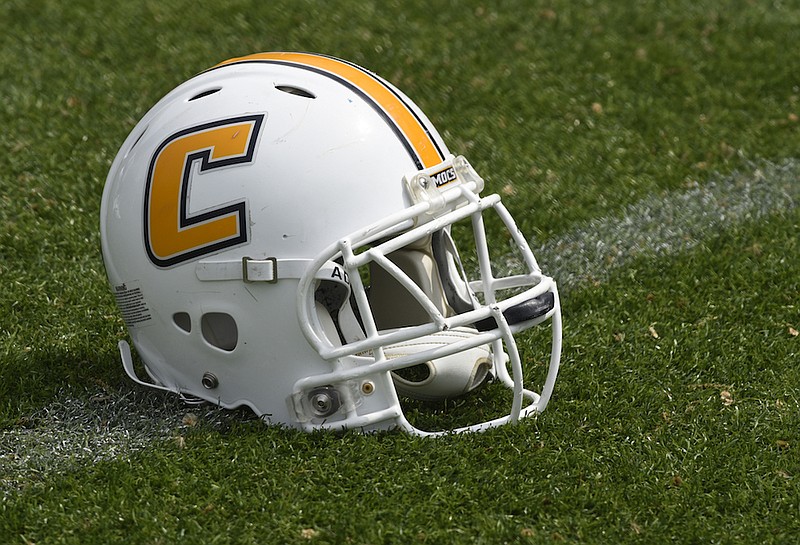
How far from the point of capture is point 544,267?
4.58 m

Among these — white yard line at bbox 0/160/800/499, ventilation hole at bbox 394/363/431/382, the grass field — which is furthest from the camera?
ventilation hole at bbox 394/363/431/382

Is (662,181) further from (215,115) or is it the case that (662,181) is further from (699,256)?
(215,115)

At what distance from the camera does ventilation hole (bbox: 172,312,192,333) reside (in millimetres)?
3236

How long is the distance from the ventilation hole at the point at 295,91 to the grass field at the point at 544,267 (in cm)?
94

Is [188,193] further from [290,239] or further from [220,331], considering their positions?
[220,331]

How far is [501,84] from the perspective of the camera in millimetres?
5934

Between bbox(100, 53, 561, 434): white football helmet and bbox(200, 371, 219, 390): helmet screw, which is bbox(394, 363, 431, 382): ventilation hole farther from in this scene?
bbox(200, 371, 219, 390): helmet screw

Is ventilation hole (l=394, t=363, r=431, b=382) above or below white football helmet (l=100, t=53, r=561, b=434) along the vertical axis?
below

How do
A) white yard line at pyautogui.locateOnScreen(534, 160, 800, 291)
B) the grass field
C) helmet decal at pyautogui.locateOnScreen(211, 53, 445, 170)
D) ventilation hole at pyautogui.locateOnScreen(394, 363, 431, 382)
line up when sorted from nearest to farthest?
1. the grass field
2. helmet decal at pyautogui.locateOnScreen(211, 53, 445, 170)
3. ventilation hole at pyautogui.locateOnScreen(394, 363, 431, 382)
4. white yard line at pyautogui.locateOnScreen(534, 160, 800, 291)

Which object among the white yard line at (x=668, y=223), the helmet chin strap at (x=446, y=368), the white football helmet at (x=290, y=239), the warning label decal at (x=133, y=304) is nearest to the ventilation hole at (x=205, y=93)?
the white football helmet at (x=290, y=239)

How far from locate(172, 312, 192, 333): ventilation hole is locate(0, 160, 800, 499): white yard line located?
0.92 ft

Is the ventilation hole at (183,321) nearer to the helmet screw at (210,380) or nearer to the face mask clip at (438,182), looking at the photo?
the helmet screw at (210,380)

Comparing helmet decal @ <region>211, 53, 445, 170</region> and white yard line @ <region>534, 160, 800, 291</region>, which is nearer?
helmet decal @ <region>211, 53, 445, 170</region>

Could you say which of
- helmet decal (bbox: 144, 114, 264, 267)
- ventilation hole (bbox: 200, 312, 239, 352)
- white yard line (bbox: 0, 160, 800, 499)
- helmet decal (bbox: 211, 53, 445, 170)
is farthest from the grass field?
helmet decal (bbox: 211, 53, 445, 170)
